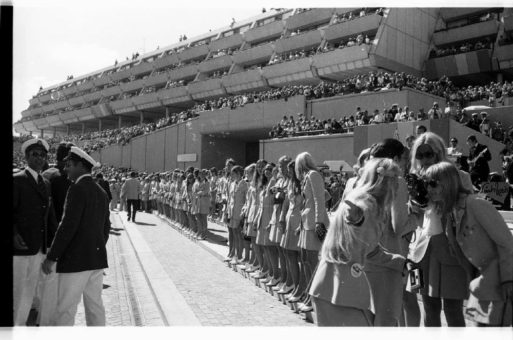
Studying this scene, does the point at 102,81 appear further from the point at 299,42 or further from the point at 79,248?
the point at 79,248

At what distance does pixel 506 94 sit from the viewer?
17.7m

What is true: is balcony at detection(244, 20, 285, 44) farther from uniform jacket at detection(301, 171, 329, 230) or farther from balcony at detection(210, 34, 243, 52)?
uniform jacket at detection(301, 171, 329, 230)

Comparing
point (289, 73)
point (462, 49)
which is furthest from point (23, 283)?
point (289, 73)

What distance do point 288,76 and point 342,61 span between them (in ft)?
23.7

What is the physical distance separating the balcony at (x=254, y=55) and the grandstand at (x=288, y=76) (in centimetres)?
10

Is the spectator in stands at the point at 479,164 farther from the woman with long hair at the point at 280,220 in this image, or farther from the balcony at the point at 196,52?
the balcony at the point at 196,52

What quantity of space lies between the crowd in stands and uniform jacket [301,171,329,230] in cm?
2222

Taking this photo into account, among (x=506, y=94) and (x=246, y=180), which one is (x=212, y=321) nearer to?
(x=246, y=180)

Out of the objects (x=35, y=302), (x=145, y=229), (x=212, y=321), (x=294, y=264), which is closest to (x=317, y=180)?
(x=294, y=264)

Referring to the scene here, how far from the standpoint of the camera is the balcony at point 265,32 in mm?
43875

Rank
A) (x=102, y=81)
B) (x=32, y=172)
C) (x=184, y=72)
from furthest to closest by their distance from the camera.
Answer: (x=102, y=81)
(x=184, y=72)
(x=32, y=172)

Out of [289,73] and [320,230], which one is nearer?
[320,230]

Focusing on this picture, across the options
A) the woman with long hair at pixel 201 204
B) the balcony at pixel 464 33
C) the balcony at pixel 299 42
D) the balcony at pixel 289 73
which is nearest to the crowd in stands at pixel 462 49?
the balcony at pixel 464 33

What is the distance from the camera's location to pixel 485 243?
10.2ft
